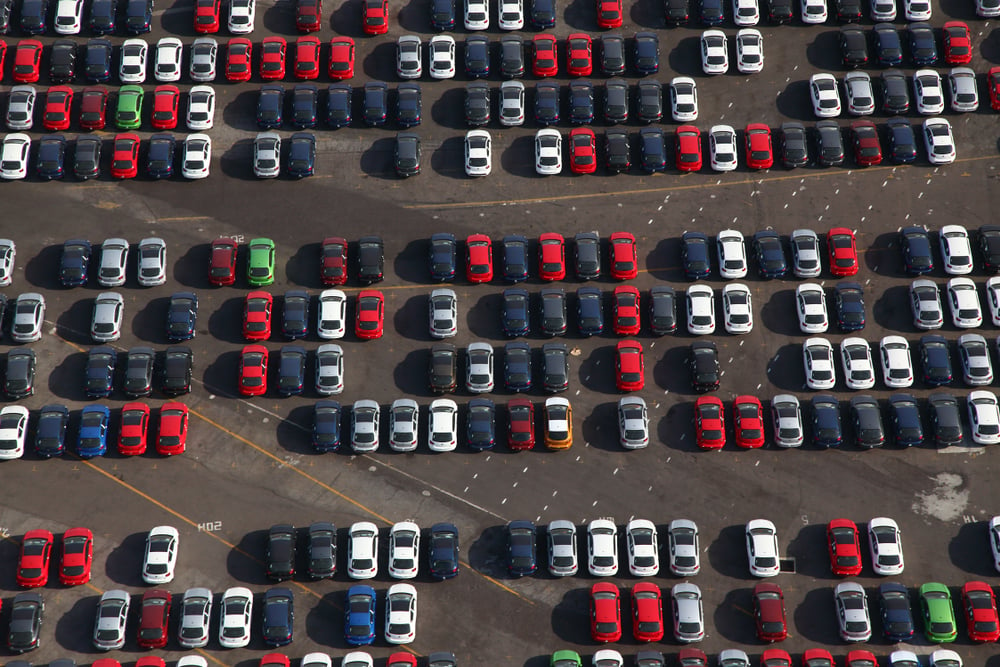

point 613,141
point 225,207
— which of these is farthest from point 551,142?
point 225,207

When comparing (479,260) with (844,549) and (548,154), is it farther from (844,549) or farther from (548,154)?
(844,549)

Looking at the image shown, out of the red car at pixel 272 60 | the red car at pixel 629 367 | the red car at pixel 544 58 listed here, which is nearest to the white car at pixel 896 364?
the red car at pixel 629 367

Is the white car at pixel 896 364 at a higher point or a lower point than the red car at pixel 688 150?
lower

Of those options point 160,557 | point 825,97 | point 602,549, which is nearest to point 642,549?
point 602,549

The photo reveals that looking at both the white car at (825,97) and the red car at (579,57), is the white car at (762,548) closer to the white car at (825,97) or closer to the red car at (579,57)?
the white car at (825,97)

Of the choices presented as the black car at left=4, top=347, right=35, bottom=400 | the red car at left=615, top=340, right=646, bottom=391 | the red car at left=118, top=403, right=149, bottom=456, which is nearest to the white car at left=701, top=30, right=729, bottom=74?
the red car at left=615, top=340, right=646, bottom=391

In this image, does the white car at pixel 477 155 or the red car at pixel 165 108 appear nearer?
the white car at pixel 477 155
